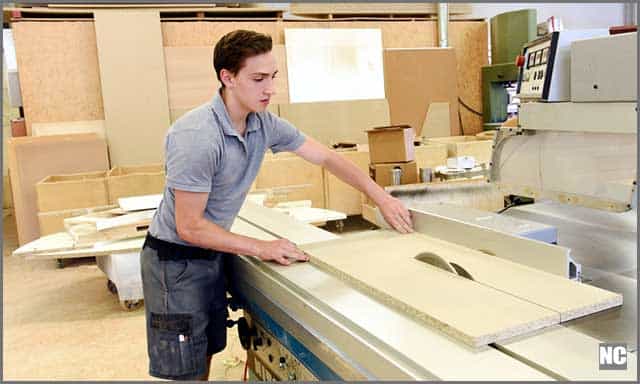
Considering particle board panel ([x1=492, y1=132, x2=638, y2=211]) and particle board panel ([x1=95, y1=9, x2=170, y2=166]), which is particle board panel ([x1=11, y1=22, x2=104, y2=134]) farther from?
particle board panel ([x1=492, y1=132, x2=638, y2=211])

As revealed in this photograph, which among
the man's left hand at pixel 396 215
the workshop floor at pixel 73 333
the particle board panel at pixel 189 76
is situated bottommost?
the workshop floor at pixel 73 333

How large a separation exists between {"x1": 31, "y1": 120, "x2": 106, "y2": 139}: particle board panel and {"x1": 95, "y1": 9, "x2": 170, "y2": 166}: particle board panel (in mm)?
119

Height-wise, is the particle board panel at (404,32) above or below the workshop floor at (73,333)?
above

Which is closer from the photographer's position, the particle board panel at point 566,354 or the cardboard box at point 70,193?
the particle board panel at point 566,354

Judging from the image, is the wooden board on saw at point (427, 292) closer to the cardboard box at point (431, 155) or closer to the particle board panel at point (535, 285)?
the particle board panel at point (535, 285)

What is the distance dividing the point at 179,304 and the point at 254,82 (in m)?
0.66

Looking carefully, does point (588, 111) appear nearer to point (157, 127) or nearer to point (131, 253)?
point (131, 253)

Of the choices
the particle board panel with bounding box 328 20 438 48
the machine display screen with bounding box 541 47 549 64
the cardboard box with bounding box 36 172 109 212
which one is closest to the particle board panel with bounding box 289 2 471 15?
the particle board panel with bounding box 328 20 438 48

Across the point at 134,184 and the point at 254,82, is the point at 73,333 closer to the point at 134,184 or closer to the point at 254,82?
the point at 134,184

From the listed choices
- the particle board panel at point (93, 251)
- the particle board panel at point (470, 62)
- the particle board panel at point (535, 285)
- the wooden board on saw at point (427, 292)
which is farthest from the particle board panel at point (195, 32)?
the particle board panel at point (535, 285)

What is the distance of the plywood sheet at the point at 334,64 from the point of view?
16.4 ft

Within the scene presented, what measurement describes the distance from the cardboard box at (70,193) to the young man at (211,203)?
2.46m

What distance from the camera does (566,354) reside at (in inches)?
34.7

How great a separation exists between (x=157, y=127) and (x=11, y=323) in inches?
79.7
